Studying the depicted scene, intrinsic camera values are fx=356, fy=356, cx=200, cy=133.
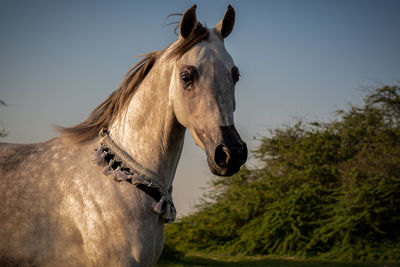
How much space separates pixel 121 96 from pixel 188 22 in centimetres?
60

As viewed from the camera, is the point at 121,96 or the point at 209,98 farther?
the point at 121,96

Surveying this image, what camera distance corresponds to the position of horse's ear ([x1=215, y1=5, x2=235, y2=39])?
7.43 ft

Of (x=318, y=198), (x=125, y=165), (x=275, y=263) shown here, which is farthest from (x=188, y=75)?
(x=318, y=198)

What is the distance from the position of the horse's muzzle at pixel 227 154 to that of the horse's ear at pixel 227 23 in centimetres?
80

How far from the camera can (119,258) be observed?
173 centimetres

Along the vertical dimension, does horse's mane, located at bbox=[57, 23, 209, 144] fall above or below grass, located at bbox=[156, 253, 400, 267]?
above

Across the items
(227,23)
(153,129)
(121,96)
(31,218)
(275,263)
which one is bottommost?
(275,263)

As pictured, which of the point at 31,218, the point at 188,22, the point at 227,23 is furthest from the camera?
the point at 227,23

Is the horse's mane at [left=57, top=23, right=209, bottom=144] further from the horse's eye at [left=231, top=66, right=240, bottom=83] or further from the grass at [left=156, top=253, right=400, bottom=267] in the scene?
the grass at [left=156, top=253, right=400, bottom=267]

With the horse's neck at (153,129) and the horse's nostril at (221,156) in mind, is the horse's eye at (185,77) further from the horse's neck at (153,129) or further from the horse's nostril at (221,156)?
the horse's nostril at (221,156)

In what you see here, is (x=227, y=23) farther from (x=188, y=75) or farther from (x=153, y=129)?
(x=153, y=129)

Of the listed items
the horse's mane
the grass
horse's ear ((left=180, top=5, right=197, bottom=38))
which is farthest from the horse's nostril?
the grass

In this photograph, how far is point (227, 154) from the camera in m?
1.72

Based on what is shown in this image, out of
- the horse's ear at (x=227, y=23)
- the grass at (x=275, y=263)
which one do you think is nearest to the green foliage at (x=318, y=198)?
the grass at (x=275, y=263)
